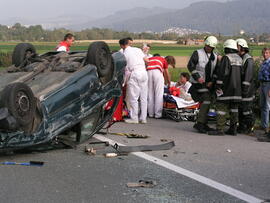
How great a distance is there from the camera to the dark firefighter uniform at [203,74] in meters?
9.58

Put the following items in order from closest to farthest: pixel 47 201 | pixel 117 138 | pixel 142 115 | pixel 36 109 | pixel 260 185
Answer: pixel 47 201 < pixel 260 185 < pixel 36 109 < pixel 117 138 < pixel 142 115

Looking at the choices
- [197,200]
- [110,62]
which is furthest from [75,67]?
[197,200]

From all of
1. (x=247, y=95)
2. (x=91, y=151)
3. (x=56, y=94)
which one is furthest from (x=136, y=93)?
(x=56, y=94)

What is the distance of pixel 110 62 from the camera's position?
322 inches

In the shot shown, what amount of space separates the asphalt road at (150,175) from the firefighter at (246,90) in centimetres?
118

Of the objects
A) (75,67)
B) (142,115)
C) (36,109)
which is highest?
(75,67)

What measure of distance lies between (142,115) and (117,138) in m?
2.42

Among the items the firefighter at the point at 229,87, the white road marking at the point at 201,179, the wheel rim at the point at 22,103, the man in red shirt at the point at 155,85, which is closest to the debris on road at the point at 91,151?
the white road marking at the point at 201,179

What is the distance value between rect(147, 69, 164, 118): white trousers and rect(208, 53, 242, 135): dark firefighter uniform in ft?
8.95

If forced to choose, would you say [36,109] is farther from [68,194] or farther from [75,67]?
[68,194]

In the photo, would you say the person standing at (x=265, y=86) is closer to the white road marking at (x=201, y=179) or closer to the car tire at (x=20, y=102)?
the white road marking at (x=201, y=179)

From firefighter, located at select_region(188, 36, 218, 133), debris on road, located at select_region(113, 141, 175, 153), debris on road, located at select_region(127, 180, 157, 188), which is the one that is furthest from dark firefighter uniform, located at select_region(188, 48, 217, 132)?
debris on road, located at select_region(127, 180, 157, 188)

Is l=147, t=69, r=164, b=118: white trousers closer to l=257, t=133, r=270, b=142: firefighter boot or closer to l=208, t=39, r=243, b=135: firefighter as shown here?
l=208, t=39, r=243, b=135: firefighter

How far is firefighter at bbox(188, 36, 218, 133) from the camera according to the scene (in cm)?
955
